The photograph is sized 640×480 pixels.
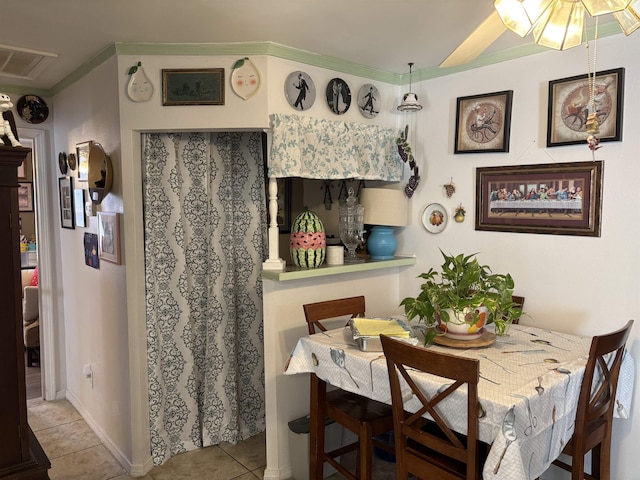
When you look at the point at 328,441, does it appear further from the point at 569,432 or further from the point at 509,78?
the point at 509,78

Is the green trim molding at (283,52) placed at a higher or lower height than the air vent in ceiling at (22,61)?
lower

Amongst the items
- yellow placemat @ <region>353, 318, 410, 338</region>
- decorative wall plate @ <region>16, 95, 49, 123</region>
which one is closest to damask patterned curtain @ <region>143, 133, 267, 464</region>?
yellow placemat @ <region>353, 318, 410, 338</region>

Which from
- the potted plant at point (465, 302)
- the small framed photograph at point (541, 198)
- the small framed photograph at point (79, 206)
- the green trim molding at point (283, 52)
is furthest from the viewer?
the small framed photograph at point (79, 206)

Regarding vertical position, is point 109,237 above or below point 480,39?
below

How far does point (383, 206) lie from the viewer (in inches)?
118

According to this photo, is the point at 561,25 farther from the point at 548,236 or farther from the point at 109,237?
the point at 109,237

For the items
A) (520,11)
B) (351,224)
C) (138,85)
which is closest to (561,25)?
(520,11)

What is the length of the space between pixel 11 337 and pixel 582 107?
98.0 inches

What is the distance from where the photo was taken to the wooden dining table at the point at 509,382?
153 cm

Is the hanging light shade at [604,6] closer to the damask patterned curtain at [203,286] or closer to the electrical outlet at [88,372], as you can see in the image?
the damask patterned curtain at [203,286]

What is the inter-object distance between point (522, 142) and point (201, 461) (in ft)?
8.39

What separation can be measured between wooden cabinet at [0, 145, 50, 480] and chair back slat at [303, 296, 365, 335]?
4.32ft

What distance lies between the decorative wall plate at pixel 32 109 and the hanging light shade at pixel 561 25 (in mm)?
3289

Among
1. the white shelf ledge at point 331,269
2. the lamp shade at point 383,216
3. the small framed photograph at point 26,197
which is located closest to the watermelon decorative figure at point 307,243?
the white shelf ledge at point 331,269
